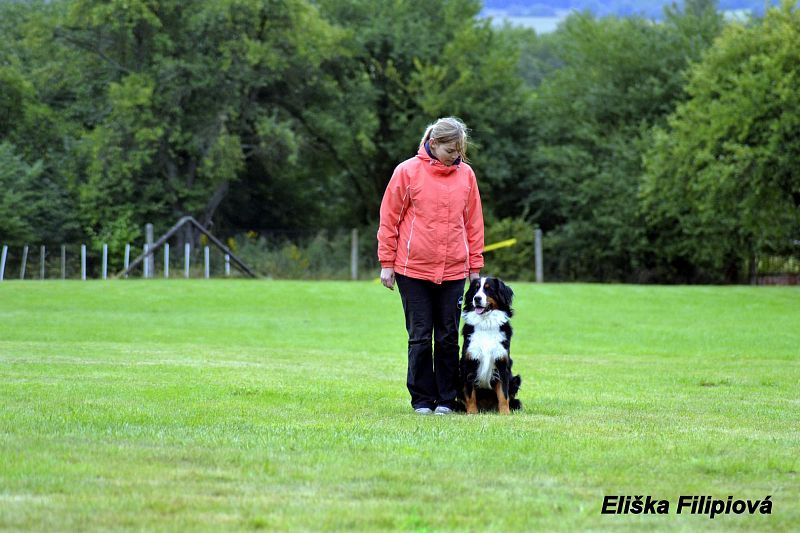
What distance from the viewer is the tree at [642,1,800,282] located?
32.8 meters

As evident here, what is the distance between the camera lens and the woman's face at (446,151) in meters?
8.56

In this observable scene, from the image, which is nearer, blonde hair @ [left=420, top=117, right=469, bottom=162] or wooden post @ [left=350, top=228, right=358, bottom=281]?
blonde hair @ [left=420, top=117, right=469, bottom=162]

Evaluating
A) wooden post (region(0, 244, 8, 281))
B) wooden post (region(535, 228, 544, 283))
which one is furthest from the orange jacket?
wooden post (region(535, 228, 544, 283))

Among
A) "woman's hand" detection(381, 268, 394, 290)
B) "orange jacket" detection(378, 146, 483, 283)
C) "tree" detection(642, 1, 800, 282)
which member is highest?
"tree" detection(642, 1, 800, 282)

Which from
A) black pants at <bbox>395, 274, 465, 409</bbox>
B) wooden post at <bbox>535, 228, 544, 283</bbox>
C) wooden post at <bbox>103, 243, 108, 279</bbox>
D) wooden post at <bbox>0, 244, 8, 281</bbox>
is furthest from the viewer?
wooden post at <bbox>535, 228, 544, 283</bbox>

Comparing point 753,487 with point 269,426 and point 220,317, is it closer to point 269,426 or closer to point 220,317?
point 269,426

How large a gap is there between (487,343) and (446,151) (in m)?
1.45

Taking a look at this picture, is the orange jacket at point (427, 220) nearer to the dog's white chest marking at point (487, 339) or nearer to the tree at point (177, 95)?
the dog's white chest marking at point (487, 339)

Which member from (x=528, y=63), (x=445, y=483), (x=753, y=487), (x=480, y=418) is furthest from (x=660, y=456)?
(x=528, y=63)

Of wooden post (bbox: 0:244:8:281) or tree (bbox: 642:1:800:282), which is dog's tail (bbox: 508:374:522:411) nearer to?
tree (bbox: 642:1:800:282)

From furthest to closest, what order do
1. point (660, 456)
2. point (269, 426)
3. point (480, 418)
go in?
point (480, 418) < point (269, 426) < point (660, 456)

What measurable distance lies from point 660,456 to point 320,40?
3774 centimetres

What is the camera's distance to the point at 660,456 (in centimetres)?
648

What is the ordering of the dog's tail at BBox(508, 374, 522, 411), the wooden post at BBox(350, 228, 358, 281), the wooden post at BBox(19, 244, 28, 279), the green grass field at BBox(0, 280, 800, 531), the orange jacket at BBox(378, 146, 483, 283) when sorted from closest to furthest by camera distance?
the green grass field at BBox(0, 280, 800, 531)
the orange jacket at BBox(378, 146, 483, 283)
the dog's tail at BBox(508, 374, 522, 411)
the wooden post at BBox(19, 244, 28, 279)
the wooden post at BBox(350, 228, 358, 281)
